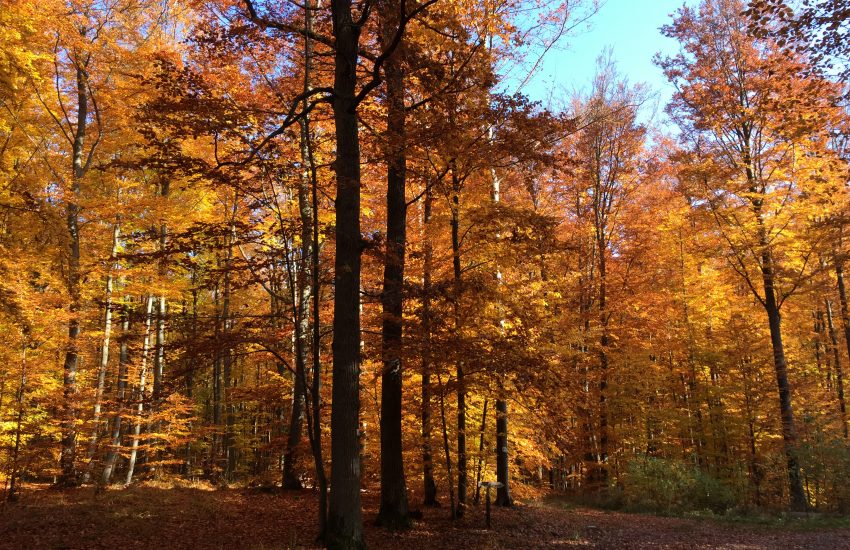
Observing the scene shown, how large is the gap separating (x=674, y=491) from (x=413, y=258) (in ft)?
30.3

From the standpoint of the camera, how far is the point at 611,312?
15.7 m

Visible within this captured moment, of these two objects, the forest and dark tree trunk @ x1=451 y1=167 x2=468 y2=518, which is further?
dark tree trunk @ x1=451 y1=167 x2=468 y2=518

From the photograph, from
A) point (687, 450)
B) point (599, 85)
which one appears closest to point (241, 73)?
point (599, 85)

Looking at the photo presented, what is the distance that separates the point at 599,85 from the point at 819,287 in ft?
28.8

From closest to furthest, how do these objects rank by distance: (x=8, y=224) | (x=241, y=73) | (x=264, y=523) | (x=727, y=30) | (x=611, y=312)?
(x=264, y=523) < (x=241, y=73) < (x=8, y=224) < (x=727, y=30) < (x=611, y=312)

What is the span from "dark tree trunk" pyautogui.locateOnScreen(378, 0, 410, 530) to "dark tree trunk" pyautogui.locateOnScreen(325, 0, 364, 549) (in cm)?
108

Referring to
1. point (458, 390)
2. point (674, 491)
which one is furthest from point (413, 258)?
point (674, 491)

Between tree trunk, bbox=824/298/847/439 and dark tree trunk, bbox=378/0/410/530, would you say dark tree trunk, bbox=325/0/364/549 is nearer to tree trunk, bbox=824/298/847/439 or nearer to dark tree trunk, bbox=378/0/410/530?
dark tree trunk, bbox=378/0/410/530

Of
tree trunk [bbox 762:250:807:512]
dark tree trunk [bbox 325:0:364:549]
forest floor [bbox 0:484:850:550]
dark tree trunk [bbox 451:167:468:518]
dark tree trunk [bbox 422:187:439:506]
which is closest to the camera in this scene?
dark tree trunk [bbox 325:0:364:549]

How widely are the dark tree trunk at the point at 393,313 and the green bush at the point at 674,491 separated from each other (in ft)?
25.6

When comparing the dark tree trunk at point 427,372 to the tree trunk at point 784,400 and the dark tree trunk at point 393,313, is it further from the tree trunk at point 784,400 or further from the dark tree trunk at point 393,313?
the tree trunk at point 784,400

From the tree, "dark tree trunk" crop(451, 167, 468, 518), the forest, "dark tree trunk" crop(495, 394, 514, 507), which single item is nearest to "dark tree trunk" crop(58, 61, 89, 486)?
the forest

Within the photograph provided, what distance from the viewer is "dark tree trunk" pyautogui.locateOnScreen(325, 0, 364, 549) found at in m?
5.23

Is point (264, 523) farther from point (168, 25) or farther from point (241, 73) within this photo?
point (168, 25)
